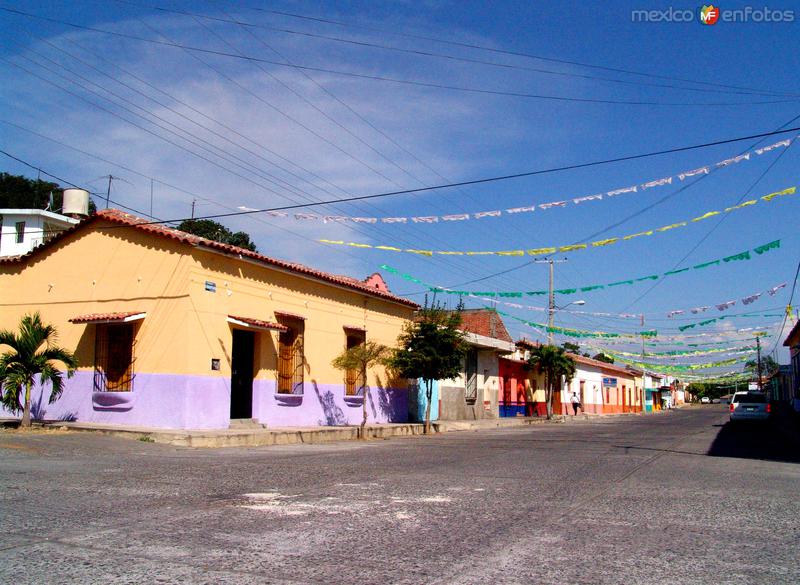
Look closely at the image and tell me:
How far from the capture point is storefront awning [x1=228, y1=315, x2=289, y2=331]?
19.0 m

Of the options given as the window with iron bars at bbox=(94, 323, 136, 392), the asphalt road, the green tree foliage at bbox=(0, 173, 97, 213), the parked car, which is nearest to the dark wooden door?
the window with iron bars at bbox=(94, 323, 136, 392)

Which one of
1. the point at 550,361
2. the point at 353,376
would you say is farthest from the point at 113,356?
the point at 550,361

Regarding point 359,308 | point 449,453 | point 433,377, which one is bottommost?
point 449,453

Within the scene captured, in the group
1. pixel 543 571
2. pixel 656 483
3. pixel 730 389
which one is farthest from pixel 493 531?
pixel 730 389

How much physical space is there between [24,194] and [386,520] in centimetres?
6053

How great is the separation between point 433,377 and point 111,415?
10670 millimetres

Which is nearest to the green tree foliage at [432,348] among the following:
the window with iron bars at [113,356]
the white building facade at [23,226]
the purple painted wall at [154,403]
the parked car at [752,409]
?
the purple painted wall at [154,403]

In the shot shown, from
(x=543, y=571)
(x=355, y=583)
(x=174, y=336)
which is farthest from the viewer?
(x=174, y=336)

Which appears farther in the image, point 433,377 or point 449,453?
point 433,377

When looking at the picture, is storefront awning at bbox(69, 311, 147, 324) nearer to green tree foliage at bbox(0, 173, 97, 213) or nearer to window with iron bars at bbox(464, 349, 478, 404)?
window with iron bars at bbox(464, 349, 478, 404)

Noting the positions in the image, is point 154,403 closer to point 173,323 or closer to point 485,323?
point 173,323

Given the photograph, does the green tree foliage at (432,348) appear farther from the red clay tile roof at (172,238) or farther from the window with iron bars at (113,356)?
the window with iron bars at (113,356)

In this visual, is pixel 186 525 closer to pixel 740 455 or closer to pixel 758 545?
pixel 758 545

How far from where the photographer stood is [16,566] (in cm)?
518
